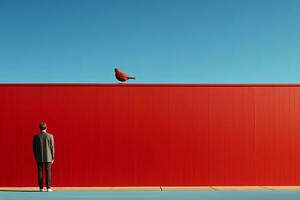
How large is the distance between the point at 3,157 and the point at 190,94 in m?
5.24

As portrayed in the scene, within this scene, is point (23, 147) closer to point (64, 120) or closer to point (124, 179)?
point (64, 120)

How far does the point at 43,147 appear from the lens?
1327 centimetres

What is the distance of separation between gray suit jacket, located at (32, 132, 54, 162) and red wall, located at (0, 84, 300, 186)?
0.82 m

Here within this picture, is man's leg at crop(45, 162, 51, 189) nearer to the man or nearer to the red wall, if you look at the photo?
the man

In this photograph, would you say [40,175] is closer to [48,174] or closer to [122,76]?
[48,174]

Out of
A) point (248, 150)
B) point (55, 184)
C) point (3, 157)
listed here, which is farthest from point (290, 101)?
point (3, 157)

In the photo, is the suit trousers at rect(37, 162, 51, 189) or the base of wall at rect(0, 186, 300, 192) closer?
the suit trousers at rect(37, 162, 51, 189)

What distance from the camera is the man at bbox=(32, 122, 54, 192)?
1328 centimetres

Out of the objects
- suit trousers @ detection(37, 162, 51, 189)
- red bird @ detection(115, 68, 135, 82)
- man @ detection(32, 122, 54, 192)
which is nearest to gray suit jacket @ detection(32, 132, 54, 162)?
man @ detection(32, 122, 54, 192)

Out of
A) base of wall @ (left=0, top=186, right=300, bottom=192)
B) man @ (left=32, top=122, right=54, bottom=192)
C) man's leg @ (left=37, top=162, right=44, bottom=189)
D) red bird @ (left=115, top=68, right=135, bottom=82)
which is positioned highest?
red bird @ (left=115, top=68, right=135, bottom=82)

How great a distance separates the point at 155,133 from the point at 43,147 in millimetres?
3013

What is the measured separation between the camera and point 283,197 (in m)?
12.0

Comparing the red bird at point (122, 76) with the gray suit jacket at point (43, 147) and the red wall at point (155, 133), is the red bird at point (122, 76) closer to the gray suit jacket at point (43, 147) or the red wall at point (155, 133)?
the red wall at point (155, 133)

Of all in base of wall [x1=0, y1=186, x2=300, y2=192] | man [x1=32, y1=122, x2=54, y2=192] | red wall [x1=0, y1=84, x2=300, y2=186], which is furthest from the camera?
red wall [x1=0, y1=84, x2=300, y2=186]
